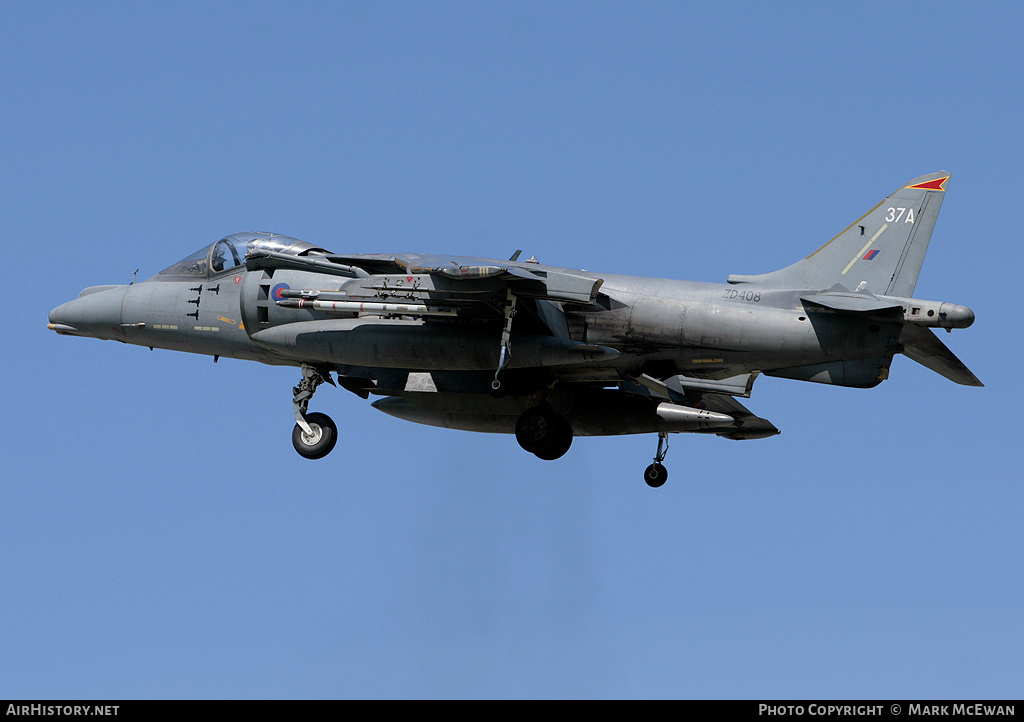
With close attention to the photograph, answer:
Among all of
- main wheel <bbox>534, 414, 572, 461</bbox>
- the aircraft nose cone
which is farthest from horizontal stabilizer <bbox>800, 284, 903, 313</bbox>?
the aircraft nose cone

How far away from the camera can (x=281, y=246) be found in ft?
81.0

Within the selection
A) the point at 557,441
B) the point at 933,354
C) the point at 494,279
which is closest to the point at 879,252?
the point at 933,354

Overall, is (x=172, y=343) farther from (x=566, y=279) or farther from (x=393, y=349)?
(x=566, y=279)

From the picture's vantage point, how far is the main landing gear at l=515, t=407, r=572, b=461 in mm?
24438

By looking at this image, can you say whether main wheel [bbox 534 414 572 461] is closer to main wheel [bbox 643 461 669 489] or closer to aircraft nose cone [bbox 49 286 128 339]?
main wheel [bbox 643 461 669 489]

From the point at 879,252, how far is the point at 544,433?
6.64 m

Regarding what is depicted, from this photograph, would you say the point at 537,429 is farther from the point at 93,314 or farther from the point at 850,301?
the point at 93,314

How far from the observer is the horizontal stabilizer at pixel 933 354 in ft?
72.1

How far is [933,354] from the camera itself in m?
22.2

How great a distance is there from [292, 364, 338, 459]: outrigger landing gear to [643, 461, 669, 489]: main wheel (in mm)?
7227

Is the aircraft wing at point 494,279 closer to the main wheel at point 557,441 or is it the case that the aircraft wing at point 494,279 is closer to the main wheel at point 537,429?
the main wheel at point 537,429

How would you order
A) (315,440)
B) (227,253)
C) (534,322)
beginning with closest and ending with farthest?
(534,322) → (315,440) → (227,253)
